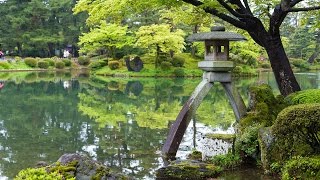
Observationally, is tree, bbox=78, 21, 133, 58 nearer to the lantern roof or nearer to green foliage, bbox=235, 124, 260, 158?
the lantern roof

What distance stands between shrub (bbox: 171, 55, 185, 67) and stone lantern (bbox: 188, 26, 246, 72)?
81.5 feet

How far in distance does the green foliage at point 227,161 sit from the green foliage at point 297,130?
1.23m

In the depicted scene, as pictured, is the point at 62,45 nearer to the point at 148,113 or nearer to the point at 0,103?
the point at 0,103

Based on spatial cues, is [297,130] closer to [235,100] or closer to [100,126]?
[235,100]

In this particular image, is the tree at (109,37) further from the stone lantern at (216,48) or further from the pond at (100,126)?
the stone lantern at (216,48)

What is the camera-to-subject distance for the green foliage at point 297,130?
5035mm

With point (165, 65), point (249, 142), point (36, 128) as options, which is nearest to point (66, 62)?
point (165, 65)

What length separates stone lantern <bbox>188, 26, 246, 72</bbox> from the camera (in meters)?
7.76

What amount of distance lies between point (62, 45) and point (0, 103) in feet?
112

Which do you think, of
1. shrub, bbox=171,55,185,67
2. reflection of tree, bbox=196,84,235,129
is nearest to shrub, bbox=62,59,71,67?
shrub, bbox=171,55,185,67

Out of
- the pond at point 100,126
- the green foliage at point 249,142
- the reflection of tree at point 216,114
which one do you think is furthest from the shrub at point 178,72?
the green foliage at point 249,142

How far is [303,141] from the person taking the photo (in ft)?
18.1

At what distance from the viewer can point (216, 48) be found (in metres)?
7.97

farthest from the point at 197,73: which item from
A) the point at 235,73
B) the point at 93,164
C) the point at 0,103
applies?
the point at 93,164
